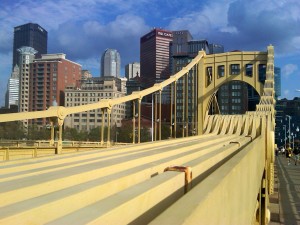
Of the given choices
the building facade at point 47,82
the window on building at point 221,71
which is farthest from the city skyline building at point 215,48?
the window on building at point 221,71

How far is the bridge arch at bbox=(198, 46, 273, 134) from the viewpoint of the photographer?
3387 centimetres

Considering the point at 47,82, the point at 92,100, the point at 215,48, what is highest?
the point at 215,48

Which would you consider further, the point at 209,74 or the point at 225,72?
the point at 209,74

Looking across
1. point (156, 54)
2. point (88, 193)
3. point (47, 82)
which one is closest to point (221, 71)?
point (88, 193)

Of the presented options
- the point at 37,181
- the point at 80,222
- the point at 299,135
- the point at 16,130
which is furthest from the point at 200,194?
the point at 299,135

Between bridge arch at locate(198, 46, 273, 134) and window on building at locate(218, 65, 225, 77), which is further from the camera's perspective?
window on building at locate(218, 65, 225, 77)

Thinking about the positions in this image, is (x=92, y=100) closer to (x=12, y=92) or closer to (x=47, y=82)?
(x=47, y=82)

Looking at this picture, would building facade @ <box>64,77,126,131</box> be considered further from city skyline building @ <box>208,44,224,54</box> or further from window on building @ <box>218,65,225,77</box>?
city skyline building @ <box>208,44,224,54</box>

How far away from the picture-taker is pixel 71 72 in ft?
353

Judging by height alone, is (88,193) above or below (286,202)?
above

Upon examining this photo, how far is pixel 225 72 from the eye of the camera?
3419 cm

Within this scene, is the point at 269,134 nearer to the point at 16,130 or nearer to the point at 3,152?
the point at 3,152

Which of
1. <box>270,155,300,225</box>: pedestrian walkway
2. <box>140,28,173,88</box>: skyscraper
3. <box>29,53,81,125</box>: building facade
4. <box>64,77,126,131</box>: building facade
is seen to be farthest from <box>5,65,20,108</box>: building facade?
<box>270,155,300,225</box>: pedestrian walkway

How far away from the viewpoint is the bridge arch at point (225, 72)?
111ft
